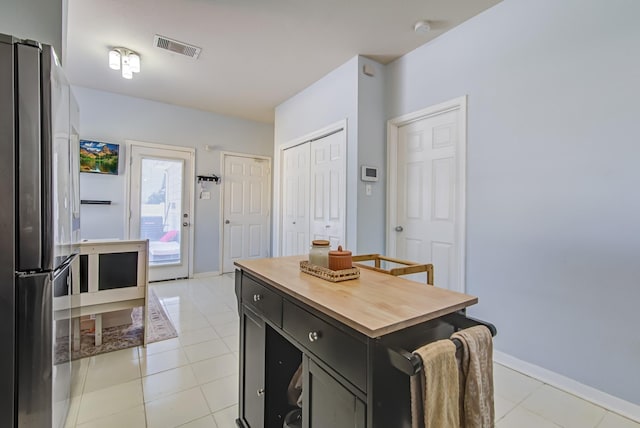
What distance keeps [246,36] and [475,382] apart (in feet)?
9.92

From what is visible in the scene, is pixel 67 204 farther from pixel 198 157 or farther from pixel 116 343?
Answer: pixel 198 157

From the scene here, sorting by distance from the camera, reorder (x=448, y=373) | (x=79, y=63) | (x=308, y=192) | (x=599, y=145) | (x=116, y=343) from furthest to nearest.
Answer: (x=308, y=192), (x=79, y=63), (x=116, y=343), (x=599, y=145), (x=448, y=373)

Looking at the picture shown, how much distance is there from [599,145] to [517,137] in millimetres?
463

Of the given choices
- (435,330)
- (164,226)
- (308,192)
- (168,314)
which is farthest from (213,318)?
(435,330)

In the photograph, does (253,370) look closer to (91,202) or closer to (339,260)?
(339,260)

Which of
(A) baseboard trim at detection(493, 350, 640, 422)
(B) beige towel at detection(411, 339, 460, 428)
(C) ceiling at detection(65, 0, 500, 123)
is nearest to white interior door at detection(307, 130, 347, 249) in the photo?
(C) ceiling at detection(65, 0, 500, 123)

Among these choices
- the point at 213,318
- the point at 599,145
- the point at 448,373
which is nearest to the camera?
the point at 448,373

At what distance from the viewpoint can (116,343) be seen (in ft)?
8.05

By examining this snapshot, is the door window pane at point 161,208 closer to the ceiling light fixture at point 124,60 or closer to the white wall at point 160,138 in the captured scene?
the white wall at point 160,138

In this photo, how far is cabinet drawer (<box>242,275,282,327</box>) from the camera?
1.17 metres

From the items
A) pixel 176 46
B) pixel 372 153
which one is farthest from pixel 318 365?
pixel 176 46

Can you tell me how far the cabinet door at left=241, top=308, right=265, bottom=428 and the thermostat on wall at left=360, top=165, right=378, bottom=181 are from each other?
1971 millimetres

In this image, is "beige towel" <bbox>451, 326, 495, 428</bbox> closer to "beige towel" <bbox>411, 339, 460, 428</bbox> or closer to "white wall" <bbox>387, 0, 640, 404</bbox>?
"beige towel" <bbox>411, 339, 460, 428</bbox>

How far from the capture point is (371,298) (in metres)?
1.00
